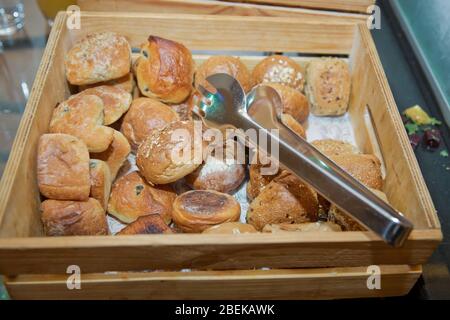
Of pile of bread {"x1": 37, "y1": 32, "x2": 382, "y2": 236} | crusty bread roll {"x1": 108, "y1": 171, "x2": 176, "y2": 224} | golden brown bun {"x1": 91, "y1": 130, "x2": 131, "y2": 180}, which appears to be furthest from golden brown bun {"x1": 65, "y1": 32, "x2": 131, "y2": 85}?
crusty bread roll {"x1": 108, "y1": 171, "x2": 176, "y2": 224}

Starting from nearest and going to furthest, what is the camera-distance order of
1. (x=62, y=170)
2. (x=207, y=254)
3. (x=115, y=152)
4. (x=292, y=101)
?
(x=207, y=254)
(x=62, y=170)
(x=115, y=152)
(x=292, y=101)

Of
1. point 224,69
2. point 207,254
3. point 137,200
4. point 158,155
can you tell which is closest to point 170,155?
point 158,155

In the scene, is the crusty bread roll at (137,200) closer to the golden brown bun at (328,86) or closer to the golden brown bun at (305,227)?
the golden brown bun at (305,227)

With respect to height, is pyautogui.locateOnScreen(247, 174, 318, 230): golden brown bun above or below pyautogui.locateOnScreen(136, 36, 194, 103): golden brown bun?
below

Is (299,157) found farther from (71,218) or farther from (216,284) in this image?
(71,218)

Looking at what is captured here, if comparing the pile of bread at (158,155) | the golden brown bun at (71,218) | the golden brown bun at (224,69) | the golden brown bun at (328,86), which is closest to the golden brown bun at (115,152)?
the pile of bread at (158,155)

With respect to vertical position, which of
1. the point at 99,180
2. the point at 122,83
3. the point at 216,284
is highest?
the point at 122,83

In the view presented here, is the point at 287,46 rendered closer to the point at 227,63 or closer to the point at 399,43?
the point at 227,63

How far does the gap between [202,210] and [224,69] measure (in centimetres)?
43

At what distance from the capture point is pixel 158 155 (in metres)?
0.98

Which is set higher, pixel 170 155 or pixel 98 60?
pixel 98 60

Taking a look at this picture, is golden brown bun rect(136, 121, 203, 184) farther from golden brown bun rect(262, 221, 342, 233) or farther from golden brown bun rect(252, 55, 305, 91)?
golden brown bun rect(252, 55, 305, 91)

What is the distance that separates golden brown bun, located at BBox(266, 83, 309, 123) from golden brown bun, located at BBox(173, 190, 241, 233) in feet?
1.08

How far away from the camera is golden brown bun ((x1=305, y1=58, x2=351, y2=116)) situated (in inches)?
49.6
